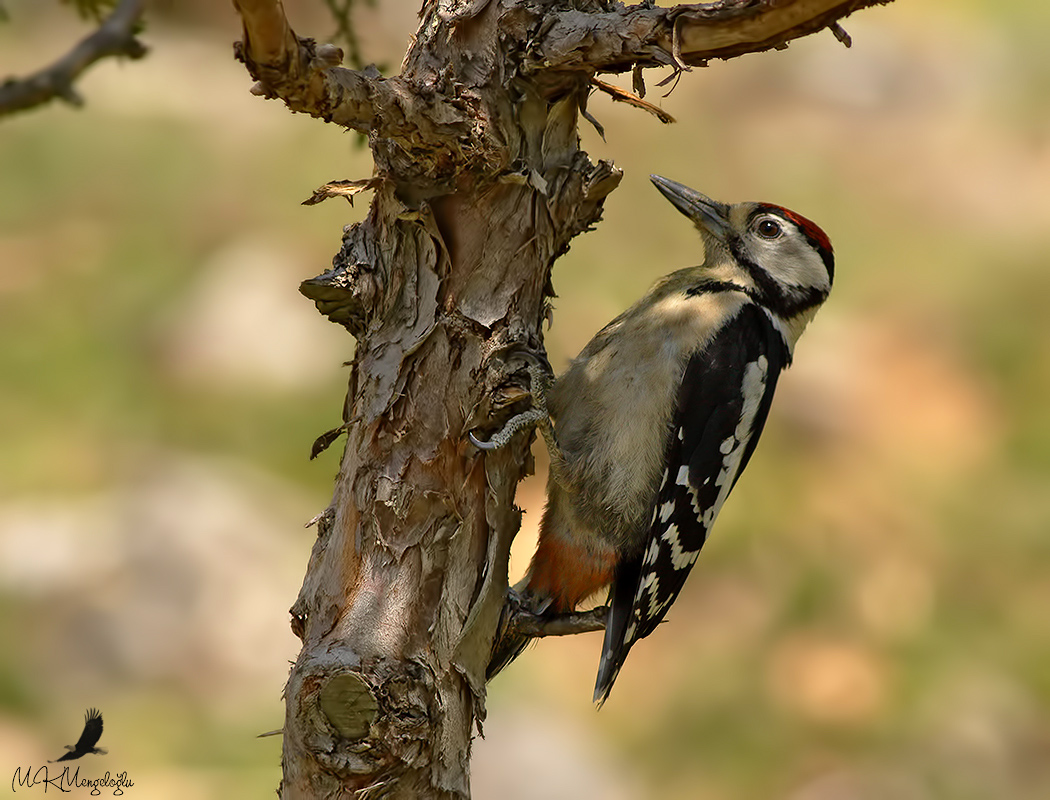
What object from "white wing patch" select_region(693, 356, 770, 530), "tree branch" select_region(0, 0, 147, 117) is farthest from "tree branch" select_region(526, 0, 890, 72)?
"white wing patch" select_region(693, 356, 770, 530)

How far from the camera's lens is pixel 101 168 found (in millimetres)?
8250

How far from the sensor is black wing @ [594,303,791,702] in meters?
3.41

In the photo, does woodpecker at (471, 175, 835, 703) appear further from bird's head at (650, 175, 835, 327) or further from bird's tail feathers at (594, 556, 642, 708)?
bird's head at (650, 175, 835, 327)

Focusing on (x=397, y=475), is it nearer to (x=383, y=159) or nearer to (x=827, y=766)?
(x=383, y=159)

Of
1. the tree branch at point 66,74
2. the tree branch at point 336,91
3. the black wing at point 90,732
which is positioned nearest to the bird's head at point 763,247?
the tree branch at point 336,91

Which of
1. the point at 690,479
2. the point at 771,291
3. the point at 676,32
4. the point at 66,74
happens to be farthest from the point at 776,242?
the point at 66,74

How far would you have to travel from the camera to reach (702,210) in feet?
12.8

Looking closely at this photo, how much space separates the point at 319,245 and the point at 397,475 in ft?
16.6

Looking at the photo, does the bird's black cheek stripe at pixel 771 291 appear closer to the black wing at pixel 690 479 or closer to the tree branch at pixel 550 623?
the black wing at pixel 690 479

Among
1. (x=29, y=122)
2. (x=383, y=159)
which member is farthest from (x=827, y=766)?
(x=29, y=122)

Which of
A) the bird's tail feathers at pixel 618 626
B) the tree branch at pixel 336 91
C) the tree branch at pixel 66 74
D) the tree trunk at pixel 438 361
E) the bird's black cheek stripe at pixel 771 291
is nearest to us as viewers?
the tree branch at pixel 66 74

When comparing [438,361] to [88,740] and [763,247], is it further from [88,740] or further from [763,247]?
[88,740]

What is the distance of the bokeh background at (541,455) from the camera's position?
17.9 feet

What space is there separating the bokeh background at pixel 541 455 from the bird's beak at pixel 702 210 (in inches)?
44.7
